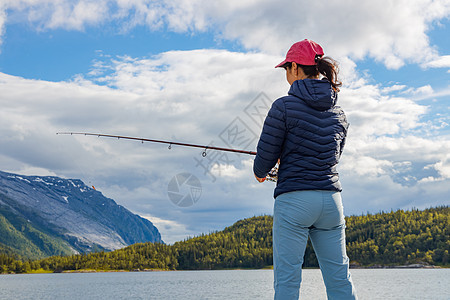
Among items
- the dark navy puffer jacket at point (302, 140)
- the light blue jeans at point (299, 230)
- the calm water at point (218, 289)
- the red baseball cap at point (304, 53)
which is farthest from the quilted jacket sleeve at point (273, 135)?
the calm water at point (218, 289)

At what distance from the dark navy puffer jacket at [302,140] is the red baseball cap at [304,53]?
19cm

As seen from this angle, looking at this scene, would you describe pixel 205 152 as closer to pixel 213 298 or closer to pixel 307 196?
pixel 307 196

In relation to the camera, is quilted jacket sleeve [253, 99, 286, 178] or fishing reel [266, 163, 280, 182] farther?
fishing reel [266, 163, 280, 182]

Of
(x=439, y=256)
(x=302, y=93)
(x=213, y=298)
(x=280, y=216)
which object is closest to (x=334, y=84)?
(x=302, y=93)

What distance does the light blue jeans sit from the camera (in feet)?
10.8

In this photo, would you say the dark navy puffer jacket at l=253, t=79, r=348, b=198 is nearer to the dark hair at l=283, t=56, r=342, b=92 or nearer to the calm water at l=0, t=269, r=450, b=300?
the dark hair at l=283, t=56, r=342, b=92

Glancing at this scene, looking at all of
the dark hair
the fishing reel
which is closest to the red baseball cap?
the dark hair

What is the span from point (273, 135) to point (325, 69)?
72 cm

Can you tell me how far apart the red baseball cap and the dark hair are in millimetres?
41

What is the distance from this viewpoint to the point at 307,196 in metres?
3.30

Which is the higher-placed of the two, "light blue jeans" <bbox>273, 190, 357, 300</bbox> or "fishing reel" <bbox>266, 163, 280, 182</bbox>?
"fishing reel" <bbox>266, 163, 280, 182</bbox>

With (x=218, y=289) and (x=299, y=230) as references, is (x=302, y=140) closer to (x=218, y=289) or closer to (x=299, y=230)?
(x=299, y=230)

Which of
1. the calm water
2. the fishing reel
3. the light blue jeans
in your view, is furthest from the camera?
the calm water

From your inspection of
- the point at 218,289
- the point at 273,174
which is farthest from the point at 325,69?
the point at 218,289
